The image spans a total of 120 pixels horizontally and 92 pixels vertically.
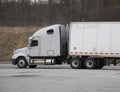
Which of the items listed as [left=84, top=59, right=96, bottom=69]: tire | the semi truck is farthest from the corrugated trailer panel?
[left=84, top=59, right=96, bottom=69]: tire

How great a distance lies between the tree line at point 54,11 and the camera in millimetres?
67750

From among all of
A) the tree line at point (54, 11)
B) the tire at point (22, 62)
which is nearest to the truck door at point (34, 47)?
the tire at point (22, 62)

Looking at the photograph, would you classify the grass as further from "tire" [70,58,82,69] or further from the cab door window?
"tire" [70,58,82,69]

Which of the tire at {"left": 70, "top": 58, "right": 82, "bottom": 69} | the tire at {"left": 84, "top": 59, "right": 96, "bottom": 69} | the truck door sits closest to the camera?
the tire at {"left": 84, "top": 59, "right": 96, "bottom": 69}

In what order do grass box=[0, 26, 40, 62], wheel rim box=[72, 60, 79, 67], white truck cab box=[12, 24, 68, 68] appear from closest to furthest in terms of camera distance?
1. wheel rim box=[72, 60, 79, 67]
2. white truck cab box=[12, 24, 68, 68]
3. grass box=[0, 26, 40, 62]

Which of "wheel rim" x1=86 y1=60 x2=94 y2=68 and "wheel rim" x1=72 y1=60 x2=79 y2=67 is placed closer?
"wheel rim" x1=86 y1=60 x2=94 y2=68

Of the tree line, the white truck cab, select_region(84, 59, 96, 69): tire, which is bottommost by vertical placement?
select_region(84, 59, 96, 69): tire

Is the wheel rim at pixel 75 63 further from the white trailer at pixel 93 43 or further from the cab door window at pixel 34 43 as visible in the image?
the cab door window at pixel 34 43

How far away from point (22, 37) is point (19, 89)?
41172 millimetres

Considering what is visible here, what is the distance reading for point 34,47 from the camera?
39031mm

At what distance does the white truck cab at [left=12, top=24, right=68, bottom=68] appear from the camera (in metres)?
38.2

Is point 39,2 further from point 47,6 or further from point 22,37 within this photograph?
point 22,37

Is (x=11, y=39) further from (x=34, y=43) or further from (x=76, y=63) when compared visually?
(x=76, y=63)

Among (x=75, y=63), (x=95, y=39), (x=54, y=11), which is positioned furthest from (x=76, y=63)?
(x=54, y=11)
